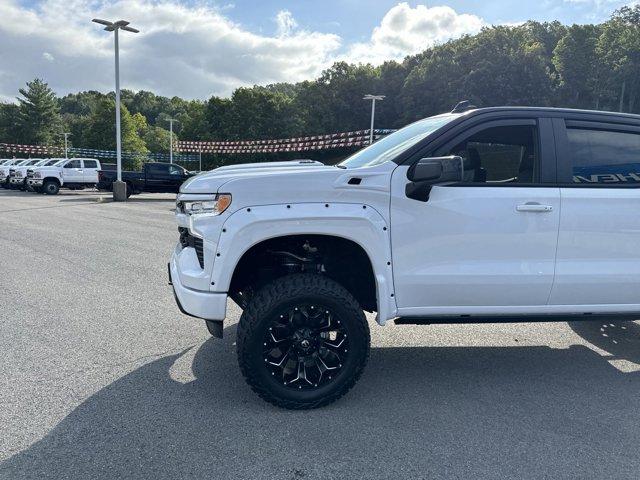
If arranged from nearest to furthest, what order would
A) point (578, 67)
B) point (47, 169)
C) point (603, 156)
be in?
point (603, 156)
point (47, 169)
point (578, 67)

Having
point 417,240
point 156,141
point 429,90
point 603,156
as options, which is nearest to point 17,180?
point 417,240

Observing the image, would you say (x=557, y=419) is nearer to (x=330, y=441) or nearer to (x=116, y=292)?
(x=330, y=441)

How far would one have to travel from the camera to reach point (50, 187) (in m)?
24.2

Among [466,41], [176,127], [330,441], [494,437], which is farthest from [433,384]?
[176,127]

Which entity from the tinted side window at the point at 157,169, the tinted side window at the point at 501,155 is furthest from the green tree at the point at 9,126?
the tinted side window at the point at 501,155

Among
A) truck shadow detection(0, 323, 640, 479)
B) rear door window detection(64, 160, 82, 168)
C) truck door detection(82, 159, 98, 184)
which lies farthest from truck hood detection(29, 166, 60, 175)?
truck shadow detection(0, 323, 640, 479)

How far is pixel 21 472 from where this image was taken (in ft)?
8.39

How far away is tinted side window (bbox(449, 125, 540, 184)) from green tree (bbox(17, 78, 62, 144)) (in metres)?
77.9

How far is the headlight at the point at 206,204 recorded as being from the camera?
3135 mm

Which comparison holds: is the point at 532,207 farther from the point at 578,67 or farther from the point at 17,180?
the point at 578,67

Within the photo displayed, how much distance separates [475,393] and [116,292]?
427cm

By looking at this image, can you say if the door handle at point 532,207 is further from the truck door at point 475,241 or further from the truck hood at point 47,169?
the truck hood at point 47,169

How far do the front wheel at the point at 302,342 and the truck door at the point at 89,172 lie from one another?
82.6ft

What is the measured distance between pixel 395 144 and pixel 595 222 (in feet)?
4.97
